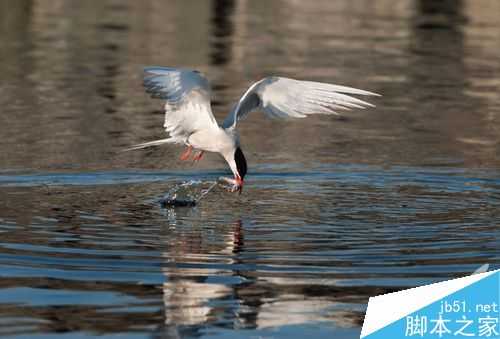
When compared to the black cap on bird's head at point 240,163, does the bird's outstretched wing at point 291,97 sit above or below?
above

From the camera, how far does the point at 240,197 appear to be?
12.2 m

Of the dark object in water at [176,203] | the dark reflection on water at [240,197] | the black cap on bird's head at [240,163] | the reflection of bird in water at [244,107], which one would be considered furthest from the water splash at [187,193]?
the black cap on bird's head at [240,163]

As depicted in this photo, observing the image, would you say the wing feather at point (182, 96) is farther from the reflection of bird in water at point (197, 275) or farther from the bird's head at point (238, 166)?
the reflection of bird in water at point (197, 275)

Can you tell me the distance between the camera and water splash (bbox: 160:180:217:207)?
11844mm

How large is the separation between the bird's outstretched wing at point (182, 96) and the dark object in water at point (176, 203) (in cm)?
56

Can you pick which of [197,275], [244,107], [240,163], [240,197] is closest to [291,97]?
[244,107]

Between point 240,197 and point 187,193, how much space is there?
1.60ft

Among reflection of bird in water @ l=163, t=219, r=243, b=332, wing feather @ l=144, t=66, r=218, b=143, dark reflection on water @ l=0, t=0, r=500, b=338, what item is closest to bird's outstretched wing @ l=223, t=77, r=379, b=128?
wing feather @ l=144, t=66, r=218, b=143

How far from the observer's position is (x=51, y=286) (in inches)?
340

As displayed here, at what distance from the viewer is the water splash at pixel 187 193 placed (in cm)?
1184

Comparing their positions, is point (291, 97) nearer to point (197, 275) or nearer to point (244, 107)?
point (244, 107)

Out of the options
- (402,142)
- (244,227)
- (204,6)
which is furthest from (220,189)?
(204,6)

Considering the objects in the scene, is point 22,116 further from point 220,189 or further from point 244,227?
point 244,227

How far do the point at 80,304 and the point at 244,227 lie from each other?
2.71 m
